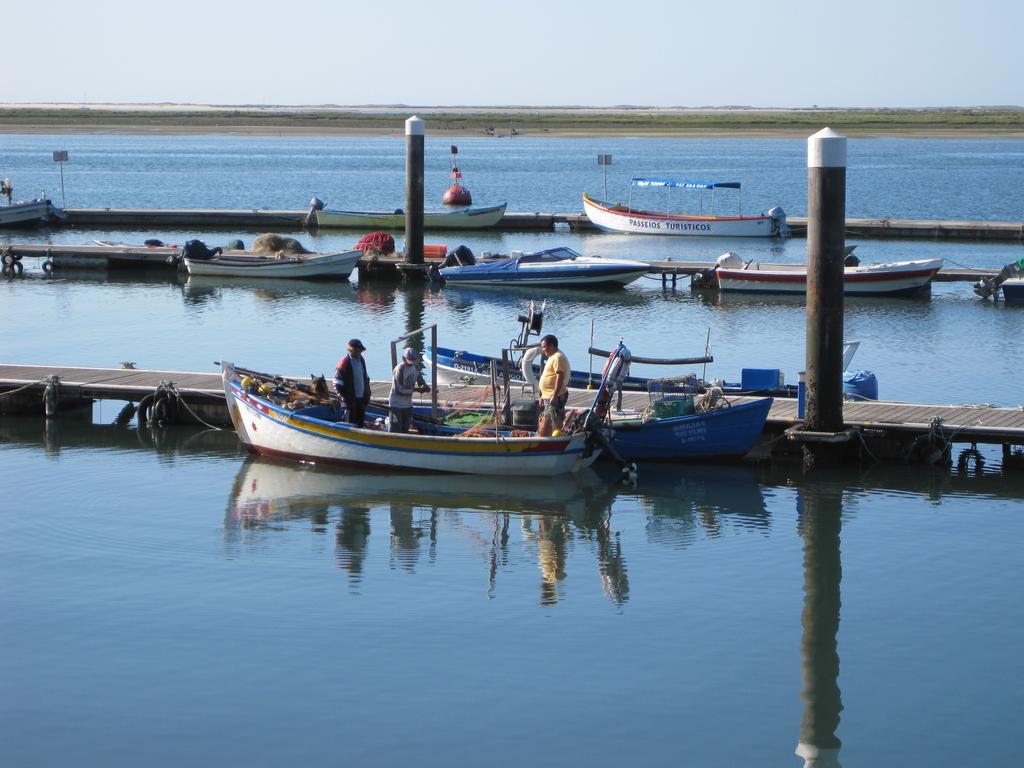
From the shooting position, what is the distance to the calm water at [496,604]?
11648 millimetres

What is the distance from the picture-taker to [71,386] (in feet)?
74.3

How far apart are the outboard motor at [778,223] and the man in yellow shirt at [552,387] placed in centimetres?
3333

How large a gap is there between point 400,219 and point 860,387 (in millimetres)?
33798

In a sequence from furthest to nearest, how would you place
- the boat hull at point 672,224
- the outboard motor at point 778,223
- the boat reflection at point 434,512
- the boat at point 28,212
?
the boat at point 28,212, the boat hull at point 672,224, the outboard motor at point 778,223, the boat reflection at point 434,512

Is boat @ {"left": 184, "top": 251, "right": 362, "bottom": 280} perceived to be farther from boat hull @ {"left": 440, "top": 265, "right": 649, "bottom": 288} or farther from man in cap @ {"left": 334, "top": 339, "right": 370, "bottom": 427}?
man in cap @ {"left": 334, "top": 339, "right": 370, "bottom": 427}

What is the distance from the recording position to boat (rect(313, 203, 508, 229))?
175 ft

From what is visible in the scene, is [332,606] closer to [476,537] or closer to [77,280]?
[476,537]

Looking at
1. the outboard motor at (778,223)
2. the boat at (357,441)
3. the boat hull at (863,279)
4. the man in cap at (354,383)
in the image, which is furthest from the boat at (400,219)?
the man in cap at (354,383)

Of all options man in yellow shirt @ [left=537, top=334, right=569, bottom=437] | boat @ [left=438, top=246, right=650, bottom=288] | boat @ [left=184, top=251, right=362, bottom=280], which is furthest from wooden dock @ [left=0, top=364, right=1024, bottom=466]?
boat @ [left=184, top=251, right=362, bottom=280]

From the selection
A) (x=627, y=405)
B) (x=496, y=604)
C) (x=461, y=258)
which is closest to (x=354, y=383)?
(x=627, y=405)

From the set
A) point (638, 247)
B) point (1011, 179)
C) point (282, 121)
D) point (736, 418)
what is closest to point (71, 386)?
point (736, 418)

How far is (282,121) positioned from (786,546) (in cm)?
18878

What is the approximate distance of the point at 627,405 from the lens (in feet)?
69.7

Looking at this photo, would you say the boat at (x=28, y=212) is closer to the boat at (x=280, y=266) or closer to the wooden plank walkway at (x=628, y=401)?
the boat at (x=280, y=266)
